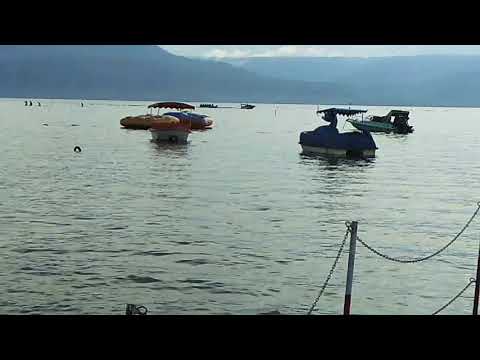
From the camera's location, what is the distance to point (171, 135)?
174ft

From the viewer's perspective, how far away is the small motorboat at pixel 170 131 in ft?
170

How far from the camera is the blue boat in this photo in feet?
137

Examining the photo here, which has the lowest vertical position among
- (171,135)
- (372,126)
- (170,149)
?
(170,149)

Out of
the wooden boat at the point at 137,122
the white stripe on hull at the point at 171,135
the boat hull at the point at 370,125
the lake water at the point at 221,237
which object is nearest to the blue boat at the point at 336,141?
the lake water at the point at 221,237

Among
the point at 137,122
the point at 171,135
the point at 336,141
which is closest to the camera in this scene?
the point at 336,141

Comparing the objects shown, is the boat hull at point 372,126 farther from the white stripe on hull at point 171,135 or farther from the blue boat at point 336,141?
the blue boat at point 336,141

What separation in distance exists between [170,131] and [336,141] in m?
15.3

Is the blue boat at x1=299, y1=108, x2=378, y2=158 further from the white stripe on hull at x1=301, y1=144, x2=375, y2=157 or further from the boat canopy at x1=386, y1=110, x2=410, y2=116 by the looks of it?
the boat canopy at x1=386, y1=110, x2=410, y2=116

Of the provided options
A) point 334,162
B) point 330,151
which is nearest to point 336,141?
point 330,151

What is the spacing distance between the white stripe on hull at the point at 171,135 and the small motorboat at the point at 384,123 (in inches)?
892

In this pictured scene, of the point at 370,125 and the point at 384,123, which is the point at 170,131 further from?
the point at 384,123

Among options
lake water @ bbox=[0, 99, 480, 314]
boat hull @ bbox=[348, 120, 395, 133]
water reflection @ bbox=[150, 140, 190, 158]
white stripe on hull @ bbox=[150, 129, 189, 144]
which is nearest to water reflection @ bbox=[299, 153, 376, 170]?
lake water @ bbox=[0, 99, 480, 314]

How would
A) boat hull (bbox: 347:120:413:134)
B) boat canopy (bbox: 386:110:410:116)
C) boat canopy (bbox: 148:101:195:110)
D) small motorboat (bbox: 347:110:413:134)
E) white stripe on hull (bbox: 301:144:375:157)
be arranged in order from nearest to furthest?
white stripe on hull (bbox: 301:144:375:157), boat canopy (bbox: 148:101:195:110), boat hull (bbox: 347:120:413:134), small motorboat (bbox: 347:110:413:134), boat canopy (bbox: 386:110:410:116)
